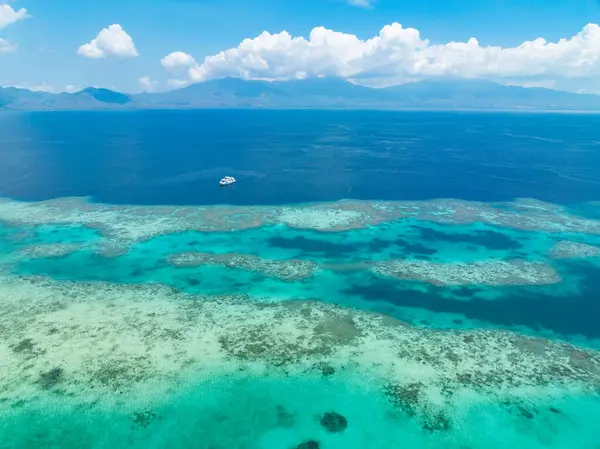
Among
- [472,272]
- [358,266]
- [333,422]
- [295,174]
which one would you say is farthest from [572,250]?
[295,174]

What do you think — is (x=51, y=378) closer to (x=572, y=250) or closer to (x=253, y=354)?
(x=253, y=354)

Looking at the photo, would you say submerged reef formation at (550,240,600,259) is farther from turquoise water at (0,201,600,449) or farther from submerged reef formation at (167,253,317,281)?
submerged reef formation at (167,253,317,281)

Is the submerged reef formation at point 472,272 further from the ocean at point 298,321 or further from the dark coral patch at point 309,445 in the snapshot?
the dark coral patch at point 309,445

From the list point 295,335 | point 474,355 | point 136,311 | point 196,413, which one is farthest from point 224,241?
point 474,355

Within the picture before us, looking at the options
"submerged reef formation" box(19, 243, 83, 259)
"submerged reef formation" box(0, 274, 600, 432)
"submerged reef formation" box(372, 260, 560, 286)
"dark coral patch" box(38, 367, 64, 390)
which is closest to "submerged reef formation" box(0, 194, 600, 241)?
"submerged reef formation" box(19, 243, 83, 259)

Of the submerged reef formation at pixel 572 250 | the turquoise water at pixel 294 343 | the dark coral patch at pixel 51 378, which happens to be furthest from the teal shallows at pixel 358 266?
the dark coral patch at pixel 51 378

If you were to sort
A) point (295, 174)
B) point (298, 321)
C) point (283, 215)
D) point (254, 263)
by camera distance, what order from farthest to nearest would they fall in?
point (295, 174)
point (283, 215)
point (254, 263)
point (298, 321)

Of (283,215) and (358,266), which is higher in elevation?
(358,266)
